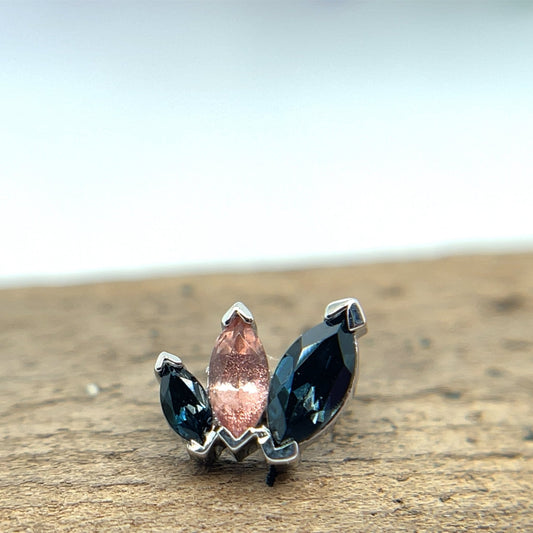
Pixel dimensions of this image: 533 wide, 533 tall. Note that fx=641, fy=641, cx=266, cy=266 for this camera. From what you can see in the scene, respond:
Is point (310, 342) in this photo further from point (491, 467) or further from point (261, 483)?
point (491, 467)

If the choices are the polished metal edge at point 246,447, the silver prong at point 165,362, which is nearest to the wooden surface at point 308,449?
the polished metal edge at point 246,447

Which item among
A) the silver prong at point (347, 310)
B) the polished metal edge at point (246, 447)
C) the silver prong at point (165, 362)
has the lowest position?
the polished metal edge at point (246, 447)

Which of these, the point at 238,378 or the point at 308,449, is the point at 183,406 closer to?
the point at 238,378

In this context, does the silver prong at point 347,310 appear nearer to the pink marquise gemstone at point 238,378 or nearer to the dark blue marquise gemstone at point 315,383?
the dark blue marquise gemstone at point 315,383

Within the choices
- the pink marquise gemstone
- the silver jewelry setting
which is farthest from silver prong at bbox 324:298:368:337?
the pink marquise gemstone

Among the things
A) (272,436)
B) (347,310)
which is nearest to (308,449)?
(272,436)
